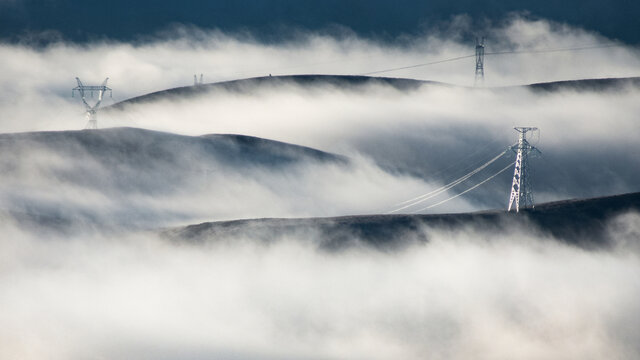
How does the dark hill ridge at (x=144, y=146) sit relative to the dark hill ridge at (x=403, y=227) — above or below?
above

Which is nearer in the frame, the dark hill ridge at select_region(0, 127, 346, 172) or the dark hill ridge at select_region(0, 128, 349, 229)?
the dark hill ridge at select_region(0, 128, 349, 229)

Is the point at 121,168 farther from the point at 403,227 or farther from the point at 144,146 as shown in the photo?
the point at 403,227

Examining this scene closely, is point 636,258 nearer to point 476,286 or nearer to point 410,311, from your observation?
point 476,286

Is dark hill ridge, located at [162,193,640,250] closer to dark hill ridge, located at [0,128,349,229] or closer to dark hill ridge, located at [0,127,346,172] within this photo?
dark hill ridge, located at [0,128,349,229]

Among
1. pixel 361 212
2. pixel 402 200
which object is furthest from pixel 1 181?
pixel 402 200

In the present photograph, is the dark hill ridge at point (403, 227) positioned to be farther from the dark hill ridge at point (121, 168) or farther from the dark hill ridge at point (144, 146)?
the dark hill ridge at point (144, 146)

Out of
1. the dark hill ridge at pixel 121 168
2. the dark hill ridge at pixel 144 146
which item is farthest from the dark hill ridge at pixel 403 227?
the dark hill ridge at pixel 144 146

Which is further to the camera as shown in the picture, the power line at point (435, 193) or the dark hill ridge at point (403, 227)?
Result: the power line at point (435, 193)

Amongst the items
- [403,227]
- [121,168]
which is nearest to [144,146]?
[121,168]

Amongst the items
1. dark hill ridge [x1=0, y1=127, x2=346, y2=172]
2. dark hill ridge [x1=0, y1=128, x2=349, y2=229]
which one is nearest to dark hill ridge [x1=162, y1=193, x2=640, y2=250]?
dark hill ridge [x1=0, y1=128, x2=349, y2=229]
